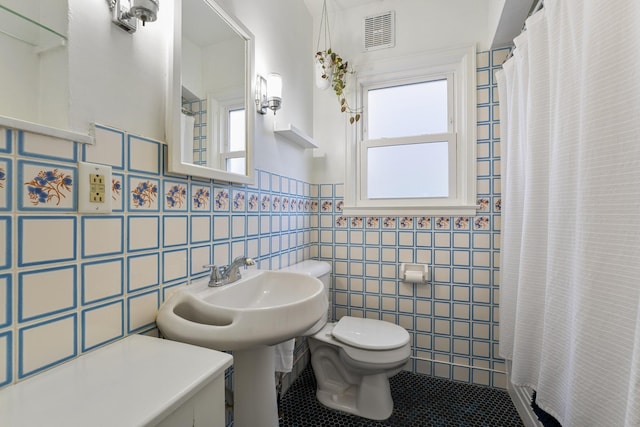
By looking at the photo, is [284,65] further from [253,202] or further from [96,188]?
[96,188]

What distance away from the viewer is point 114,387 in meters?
0.53

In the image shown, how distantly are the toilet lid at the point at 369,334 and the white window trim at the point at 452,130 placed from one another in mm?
708

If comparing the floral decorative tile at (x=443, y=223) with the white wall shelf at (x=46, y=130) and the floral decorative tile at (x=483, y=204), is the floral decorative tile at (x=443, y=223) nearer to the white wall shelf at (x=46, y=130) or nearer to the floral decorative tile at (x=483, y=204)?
the floral decorative tile at (x=483, y=204)

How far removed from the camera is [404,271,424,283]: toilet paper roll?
174 centimetres

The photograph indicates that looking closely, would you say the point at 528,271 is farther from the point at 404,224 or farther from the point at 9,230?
the point at 9,230

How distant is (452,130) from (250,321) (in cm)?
174

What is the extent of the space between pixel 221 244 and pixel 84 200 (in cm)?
54

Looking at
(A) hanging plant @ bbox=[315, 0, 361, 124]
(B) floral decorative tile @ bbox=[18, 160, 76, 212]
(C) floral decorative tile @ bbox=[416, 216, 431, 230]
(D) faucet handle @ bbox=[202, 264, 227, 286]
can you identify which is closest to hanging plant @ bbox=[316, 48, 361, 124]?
(A) hanging plant @ bbox=[315, 0, 361, 124]

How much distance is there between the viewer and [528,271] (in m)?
1.11

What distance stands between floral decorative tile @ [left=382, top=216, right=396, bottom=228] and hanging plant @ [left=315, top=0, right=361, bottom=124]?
711mm

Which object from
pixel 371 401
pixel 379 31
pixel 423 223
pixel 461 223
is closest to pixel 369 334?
pixel 371 401

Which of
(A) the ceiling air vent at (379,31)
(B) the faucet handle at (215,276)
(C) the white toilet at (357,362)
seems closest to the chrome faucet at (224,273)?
(B) the faucet handle at (215,276)

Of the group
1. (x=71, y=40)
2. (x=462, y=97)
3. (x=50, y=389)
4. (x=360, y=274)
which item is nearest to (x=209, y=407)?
→ (x=50, y=389)

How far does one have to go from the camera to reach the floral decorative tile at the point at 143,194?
779 millimetres
